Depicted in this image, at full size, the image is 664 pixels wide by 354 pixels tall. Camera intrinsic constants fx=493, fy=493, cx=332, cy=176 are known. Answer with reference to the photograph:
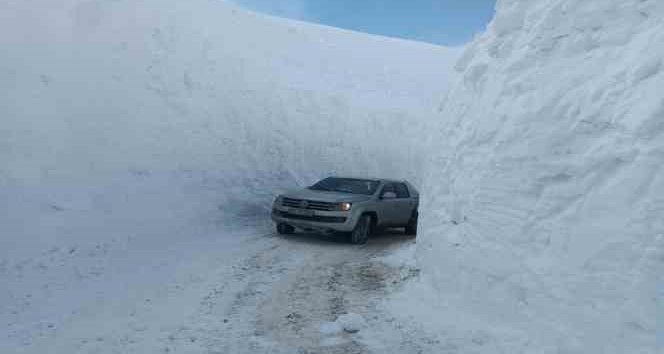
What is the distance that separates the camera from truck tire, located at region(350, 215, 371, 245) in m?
10.1

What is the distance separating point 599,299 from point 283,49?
69.3ft

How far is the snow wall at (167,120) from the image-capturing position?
8.94m

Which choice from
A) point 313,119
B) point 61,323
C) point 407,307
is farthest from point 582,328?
point 313,119

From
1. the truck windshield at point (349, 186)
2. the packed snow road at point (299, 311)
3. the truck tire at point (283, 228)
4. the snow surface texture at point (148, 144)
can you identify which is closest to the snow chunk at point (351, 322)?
the packed snow road at point (299, 311)

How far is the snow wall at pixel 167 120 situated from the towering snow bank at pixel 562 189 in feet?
18.8

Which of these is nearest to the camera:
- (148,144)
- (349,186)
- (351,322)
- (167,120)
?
(351,322)

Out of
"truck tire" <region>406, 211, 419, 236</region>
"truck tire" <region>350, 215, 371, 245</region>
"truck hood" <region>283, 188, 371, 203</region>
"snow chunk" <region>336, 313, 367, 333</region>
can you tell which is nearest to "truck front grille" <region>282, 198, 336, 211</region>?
"truck hood" <region>283, 188, 371, 203</region>

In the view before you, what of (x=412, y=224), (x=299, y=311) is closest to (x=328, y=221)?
(x=412, y=224)

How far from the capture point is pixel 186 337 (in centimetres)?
455

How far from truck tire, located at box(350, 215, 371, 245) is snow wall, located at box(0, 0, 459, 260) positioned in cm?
286

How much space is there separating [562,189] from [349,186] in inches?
274

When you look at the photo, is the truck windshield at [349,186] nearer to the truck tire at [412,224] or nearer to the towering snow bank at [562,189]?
the truck tire at [412,224]

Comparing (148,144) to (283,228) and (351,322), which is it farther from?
(351,322)

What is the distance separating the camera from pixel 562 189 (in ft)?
14.2
